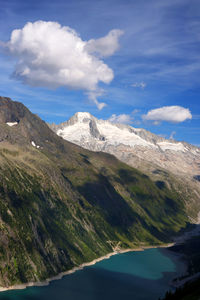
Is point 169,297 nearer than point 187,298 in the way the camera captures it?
A: No

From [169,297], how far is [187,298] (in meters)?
26.6

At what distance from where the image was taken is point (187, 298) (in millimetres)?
151750

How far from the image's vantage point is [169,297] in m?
176
